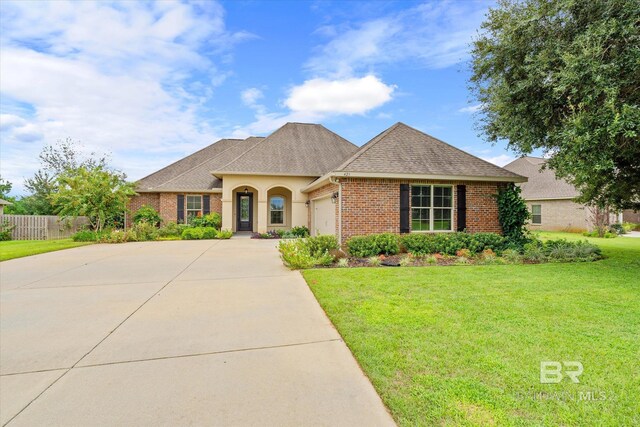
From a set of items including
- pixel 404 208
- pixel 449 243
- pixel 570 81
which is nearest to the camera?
pixel 570 81

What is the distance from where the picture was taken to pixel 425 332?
11.6ft

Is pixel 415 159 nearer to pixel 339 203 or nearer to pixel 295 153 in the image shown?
pixel 339 203

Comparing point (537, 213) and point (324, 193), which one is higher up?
point (324, 193)

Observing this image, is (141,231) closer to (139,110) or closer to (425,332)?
(139,110)

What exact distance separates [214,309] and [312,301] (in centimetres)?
153

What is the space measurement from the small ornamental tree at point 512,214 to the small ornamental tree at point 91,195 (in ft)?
58.5

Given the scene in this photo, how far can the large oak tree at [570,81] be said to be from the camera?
603 cm

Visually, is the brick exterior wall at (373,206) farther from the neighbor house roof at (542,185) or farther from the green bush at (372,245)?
the neighbor house roof at (542,185)

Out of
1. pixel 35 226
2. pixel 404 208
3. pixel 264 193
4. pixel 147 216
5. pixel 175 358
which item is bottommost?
pixel 175 358

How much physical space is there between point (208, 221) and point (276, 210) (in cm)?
406

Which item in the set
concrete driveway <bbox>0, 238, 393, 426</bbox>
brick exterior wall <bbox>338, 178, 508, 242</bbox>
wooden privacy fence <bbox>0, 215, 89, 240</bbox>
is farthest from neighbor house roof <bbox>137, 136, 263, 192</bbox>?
concrete driveway <bbox>0, 238, 393, 426</bbox>

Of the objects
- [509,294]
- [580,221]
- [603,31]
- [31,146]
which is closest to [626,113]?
[603,31]

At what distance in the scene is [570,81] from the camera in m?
6.27

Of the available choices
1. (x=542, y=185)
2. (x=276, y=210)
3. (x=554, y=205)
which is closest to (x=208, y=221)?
(x=276, y=210)
